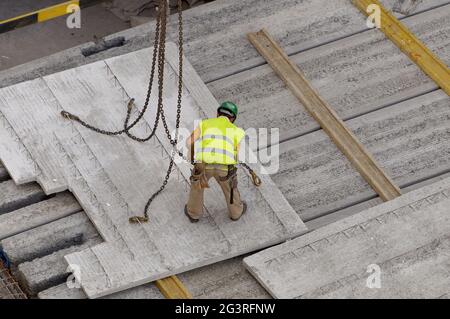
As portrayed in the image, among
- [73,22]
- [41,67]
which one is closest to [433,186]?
[41,67]

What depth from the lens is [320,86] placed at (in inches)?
601

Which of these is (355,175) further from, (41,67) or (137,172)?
(41,67)

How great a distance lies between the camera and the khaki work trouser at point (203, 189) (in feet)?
42.2

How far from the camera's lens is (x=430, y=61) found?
50.7 feet

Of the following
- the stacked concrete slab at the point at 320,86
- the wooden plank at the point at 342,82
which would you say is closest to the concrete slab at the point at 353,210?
the stacked concrete slab at the point at 320,86

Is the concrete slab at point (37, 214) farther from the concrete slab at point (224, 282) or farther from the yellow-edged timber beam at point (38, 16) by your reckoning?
the yellow-edged timber beam at point (38, 16)

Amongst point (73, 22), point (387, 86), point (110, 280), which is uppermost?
point (73, 22)

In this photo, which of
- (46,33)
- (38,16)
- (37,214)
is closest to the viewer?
(37,214)

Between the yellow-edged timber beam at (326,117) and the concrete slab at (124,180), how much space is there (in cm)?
108

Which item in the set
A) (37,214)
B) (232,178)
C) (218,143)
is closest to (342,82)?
(232,178)

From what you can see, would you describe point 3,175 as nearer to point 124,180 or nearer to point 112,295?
point 124,180

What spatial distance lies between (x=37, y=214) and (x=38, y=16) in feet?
13.7

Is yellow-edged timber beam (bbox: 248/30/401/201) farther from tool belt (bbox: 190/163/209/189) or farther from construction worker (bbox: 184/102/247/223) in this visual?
tool belt (bbox: 190/163/209/189)

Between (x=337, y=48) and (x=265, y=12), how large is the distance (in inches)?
47.7
